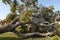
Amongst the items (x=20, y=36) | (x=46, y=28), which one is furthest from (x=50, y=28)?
(x=20, y=36)

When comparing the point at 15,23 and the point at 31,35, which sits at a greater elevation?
the point at 15,23

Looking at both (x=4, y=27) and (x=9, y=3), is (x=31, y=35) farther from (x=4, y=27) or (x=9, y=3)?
(x=9, y=3)

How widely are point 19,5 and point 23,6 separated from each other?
0.65 meters

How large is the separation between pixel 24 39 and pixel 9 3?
20.6ft

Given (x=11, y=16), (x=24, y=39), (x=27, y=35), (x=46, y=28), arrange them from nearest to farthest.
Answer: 1. (x=24, y=39)
2. (x=27, y=35)
3. (x=11, y=16)
4. (x=46, y=28)

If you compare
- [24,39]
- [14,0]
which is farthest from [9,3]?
[24,39]

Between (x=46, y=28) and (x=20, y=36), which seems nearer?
(x=20, y=36)

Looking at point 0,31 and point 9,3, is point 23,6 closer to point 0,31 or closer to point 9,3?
point 9,3

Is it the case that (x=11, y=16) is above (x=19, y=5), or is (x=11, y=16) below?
below

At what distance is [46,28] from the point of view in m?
22.8

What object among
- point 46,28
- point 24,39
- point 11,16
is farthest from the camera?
point 46,28

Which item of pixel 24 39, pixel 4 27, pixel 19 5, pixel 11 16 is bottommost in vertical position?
pixel 24 39

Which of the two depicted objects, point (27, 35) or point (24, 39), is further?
point (27, 35)

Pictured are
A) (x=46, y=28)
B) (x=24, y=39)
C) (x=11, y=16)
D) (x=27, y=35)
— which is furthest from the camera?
(x=46, y=28)
